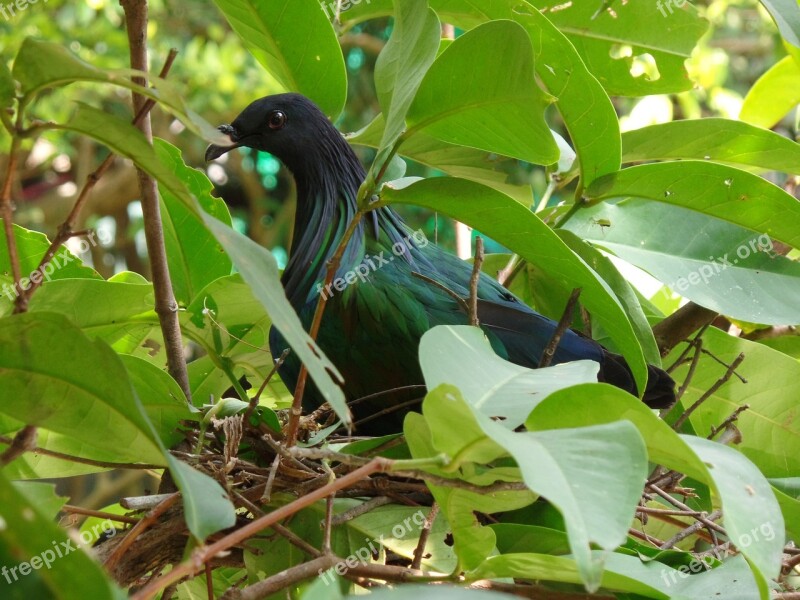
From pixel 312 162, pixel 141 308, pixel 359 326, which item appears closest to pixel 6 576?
pixel 141 308

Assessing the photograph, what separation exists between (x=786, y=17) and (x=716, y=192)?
0.80 ft

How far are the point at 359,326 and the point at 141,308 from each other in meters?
0.32

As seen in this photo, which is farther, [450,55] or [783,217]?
Result: [783,217]

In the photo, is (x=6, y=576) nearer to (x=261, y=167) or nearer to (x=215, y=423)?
(x=215, y=423)

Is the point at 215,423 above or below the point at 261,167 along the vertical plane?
above

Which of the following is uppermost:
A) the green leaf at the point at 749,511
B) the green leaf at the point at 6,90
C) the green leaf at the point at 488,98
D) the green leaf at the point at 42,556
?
the green leaf at the point at 6,90

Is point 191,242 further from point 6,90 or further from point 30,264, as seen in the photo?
point 6,90

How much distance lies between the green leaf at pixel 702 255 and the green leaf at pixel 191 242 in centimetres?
48

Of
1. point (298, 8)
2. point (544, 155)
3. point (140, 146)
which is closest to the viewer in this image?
point (140, 146)

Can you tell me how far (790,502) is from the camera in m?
1.06

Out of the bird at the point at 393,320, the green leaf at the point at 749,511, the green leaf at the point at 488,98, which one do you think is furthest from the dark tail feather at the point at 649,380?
the green leaf at the point at 749,511

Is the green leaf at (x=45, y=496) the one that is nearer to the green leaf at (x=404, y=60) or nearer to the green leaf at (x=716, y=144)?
the green leaf at (x=404, y=60)

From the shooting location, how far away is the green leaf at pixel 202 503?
640 millimetres

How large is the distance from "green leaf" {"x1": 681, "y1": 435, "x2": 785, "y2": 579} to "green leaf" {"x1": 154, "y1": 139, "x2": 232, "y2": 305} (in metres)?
0.78
